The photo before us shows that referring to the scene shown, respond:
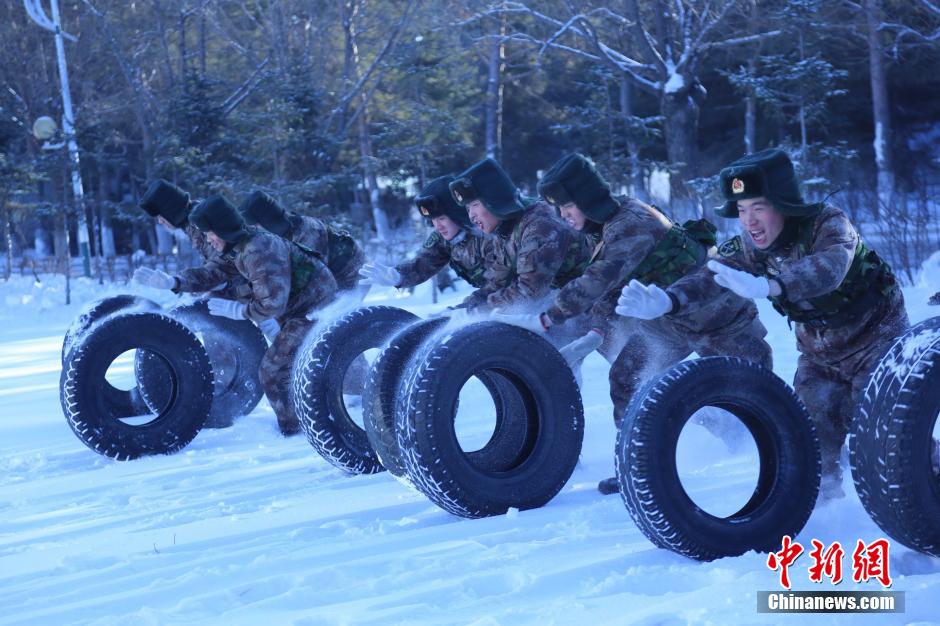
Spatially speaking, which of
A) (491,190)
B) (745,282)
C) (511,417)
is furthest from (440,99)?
(745,282)

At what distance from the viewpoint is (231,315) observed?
7.82 meters

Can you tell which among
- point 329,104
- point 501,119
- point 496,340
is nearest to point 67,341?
point 496,340

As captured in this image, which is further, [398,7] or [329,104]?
[398,7]

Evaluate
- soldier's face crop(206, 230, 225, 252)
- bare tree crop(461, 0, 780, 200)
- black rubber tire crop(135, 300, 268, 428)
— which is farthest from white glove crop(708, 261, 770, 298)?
bare tree crop(461, 0, 780, 200)

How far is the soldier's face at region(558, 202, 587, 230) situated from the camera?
5.82m

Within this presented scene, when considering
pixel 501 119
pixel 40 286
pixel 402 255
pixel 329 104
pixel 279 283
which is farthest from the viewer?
pixel 501 119

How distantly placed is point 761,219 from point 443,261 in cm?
360

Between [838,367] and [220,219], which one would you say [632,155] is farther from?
[838,367]

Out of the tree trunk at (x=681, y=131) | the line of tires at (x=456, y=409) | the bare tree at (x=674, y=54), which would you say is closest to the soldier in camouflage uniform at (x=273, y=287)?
the line of tires at (x=456, y=409)

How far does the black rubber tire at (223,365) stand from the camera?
8516 mm

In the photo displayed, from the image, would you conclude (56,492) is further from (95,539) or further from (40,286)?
(40,286)

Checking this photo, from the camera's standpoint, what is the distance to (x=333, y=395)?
641 cm

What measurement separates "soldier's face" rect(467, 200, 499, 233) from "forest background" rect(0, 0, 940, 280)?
8.80 meters

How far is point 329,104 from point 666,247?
84.7 ft
